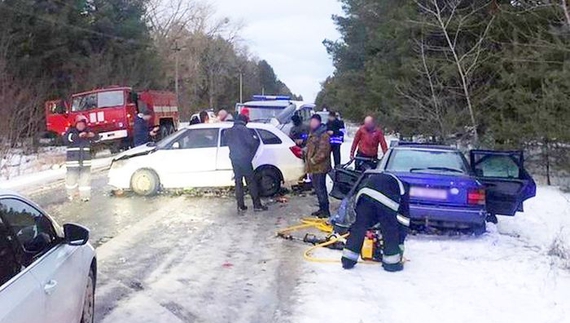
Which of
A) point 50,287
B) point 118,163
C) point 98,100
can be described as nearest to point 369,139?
point 118,163

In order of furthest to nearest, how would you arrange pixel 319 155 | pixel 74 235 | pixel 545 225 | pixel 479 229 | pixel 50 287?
pixel 545 225 → pixel 319 155 → pixel 479 229 → pixel 74 235 → pixel 50 287

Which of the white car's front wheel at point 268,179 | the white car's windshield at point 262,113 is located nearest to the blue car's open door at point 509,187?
the white car's front wheel at point 268,179

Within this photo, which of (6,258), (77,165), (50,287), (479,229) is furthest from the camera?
(77,165)

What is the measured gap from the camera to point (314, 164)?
10.8 m

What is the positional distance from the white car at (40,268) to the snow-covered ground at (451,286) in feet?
6.41

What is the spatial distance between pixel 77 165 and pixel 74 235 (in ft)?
28.6

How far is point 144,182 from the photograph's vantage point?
43.7ft

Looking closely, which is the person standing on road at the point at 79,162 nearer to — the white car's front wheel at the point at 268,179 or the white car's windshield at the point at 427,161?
the white car's front wheel at the point at 268,179

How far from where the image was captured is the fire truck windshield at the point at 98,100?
25688mm

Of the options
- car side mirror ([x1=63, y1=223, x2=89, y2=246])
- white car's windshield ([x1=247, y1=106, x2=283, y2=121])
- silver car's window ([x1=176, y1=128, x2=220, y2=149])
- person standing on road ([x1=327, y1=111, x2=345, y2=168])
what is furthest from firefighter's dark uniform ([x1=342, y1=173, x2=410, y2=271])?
white car's windshield ([x1=247, y1=106, x2=283, y2=121])

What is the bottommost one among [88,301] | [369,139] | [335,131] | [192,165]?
[88,301]

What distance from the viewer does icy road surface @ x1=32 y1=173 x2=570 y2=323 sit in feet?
19.3

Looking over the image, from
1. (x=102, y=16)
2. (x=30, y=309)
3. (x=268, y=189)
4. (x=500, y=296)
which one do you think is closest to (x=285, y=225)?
(x=268, y=189)

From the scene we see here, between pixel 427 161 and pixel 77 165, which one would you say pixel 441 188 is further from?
pixel 77 165
